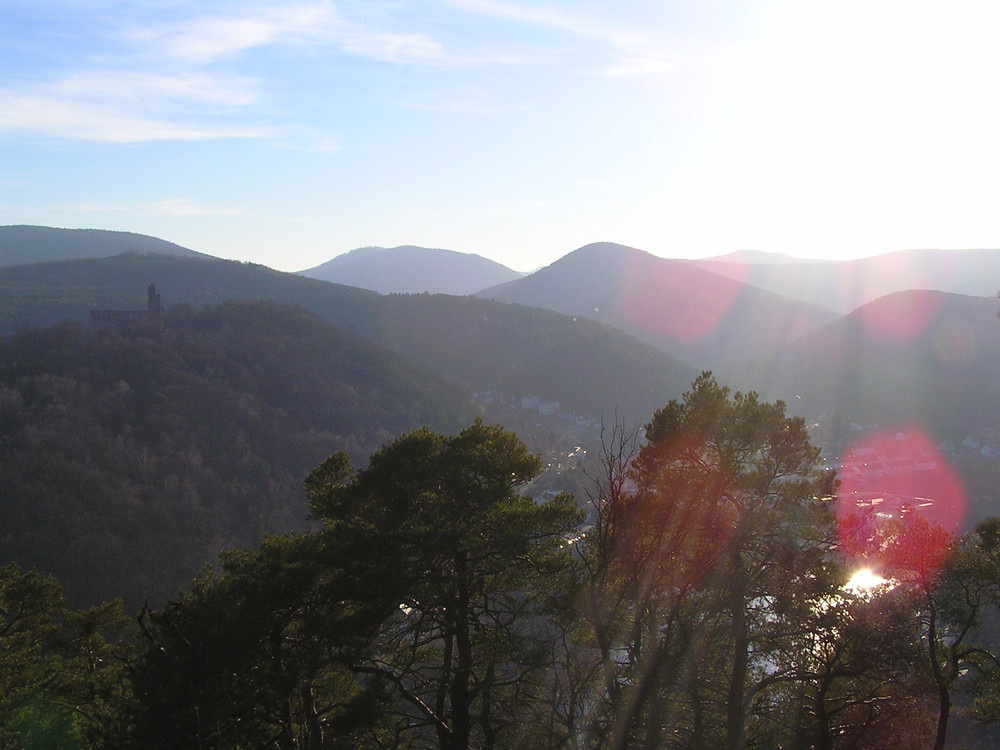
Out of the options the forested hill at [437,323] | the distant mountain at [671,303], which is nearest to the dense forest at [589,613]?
the forested hill at [437,323]

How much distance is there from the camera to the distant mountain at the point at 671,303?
258 feet

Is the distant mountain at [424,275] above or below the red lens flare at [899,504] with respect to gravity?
above

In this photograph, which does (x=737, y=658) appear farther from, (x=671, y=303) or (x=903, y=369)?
(x=671, y=303)

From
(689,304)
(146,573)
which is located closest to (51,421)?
(146,573)

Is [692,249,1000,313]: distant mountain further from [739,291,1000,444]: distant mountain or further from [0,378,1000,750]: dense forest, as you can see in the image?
[0,378,1000,750]: dense forest

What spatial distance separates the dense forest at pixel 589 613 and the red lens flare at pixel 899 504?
4 centimetres

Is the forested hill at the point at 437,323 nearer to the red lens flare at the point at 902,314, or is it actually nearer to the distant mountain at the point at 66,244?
the red lens flare at the point at 902,314

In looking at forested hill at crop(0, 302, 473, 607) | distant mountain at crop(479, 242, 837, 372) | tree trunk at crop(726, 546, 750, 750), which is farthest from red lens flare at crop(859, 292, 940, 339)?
tree trunk at crop(726, 546, 750, 750)

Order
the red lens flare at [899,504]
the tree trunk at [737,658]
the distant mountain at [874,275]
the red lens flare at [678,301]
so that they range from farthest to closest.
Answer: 1. the distant mountain at [874,275]
2. the red lens flare at [678,301]
3. the red lens flare at [899,504]
4. the tree trunk at [737,658]

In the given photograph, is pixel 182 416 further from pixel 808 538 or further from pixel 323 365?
pixel 808 538

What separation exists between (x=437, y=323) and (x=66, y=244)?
242 ft

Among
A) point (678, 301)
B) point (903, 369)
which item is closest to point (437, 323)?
point (678, 301)

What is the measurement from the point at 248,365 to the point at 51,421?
16952 mm

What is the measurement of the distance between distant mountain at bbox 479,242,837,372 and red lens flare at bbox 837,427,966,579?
32.7 metres
